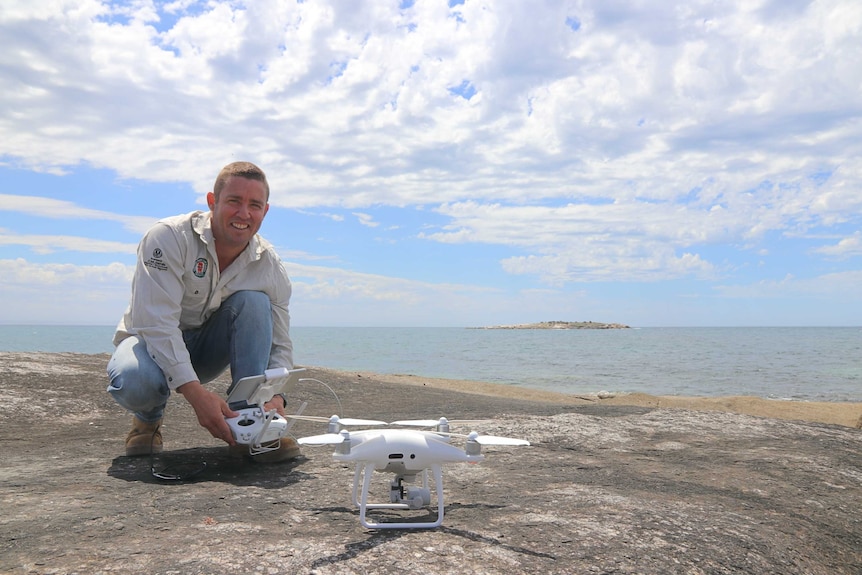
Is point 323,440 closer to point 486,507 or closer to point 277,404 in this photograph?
point 486,507

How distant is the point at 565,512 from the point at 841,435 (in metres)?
2.99

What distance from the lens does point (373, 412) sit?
5.31 m

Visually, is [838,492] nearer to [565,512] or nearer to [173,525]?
[565,512]

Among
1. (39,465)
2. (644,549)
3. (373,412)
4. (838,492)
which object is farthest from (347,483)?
(373,412)

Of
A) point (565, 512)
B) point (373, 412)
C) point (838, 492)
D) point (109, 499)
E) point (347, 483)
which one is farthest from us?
point (373, 412)

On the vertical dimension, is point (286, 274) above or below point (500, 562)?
above

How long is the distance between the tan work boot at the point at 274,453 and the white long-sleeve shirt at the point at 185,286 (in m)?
0.40

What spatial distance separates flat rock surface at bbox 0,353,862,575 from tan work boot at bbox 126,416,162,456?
0.07 metres

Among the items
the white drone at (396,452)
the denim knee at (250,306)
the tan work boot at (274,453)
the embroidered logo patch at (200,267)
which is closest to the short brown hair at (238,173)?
the embroidered logo patch at (200,267)

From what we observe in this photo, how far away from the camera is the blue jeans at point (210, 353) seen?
2756 mm

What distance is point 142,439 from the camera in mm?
3031

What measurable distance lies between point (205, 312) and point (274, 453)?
787 millimetres

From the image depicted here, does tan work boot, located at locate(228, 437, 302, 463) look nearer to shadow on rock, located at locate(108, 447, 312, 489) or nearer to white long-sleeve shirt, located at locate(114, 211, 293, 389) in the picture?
shadow on rock, located at locate(108, 447, 312, 489)

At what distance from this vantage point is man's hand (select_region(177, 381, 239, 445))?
2496mm
